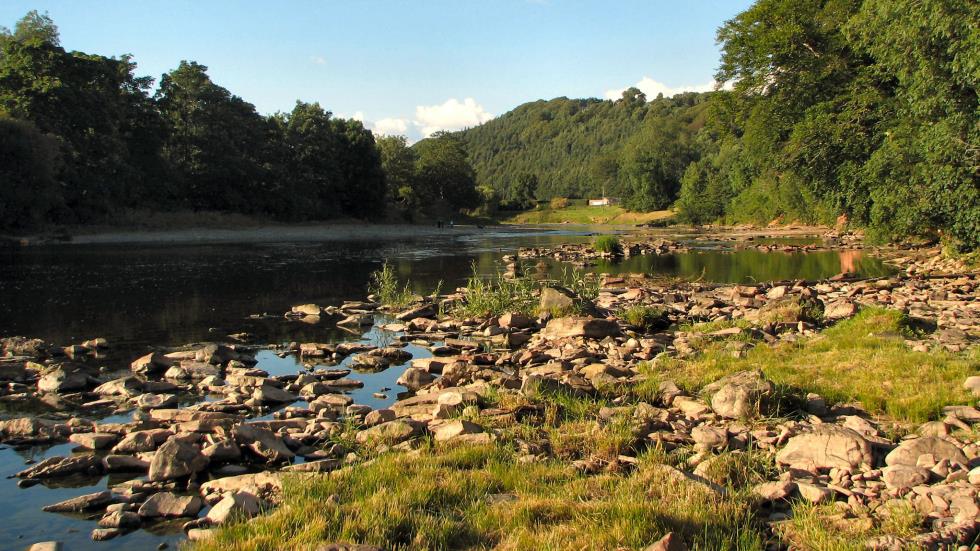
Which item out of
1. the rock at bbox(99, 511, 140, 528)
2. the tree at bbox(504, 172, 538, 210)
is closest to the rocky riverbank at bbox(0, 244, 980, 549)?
the rock at bbox(99, 511, 140, 528)

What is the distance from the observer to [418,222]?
104375 millimetres

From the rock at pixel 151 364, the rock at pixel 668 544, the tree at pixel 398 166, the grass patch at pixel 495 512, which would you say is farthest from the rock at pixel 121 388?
the tree at pixel 398 166

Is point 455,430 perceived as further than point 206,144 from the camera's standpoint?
No

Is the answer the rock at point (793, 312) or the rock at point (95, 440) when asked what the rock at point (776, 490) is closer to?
the rock at point (95, 440)

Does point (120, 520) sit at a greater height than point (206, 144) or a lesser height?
lesser

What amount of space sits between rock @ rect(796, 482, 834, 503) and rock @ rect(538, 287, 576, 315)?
1086 centimetres

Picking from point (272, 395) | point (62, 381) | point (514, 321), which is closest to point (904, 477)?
point (272, 395)

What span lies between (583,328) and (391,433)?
24.4 feet

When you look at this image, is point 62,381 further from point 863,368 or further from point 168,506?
point 863,368

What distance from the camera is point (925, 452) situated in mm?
6219

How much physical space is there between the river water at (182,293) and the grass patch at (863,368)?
5.18 m

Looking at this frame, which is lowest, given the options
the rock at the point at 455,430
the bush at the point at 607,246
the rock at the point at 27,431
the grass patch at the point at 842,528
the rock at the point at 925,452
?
the bush at the point at 607,246

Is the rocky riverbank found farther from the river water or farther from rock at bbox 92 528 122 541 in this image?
the river water

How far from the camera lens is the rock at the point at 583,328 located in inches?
574
